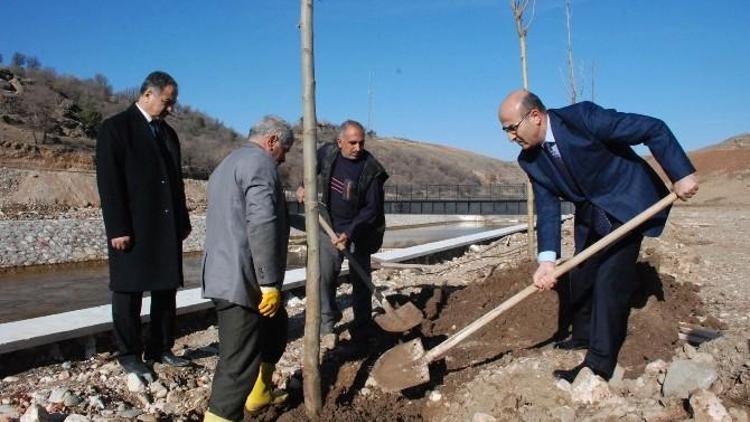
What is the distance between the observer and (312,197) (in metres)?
3.15

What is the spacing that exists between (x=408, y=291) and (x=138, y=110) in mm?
3773

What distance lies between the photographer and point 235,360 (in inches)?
118

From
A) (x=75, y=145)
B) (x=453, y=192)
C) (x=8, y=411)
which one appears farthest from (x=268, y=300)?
(x=453, y=192)

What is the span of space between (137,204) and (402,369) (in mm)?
1905

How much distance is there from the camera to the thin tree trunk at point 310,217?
3061 mm

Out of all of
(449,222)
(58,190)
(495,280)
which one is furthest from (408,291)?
(58,190)

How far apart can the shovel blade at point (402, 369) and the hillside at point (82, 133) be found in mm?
25795

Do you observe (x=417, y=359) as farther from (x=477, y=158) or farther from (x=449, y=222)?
(x=477, y=158)

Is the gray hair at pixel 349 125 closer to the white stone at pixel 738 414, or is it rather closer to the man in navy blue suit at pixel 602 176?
the man in navy blue suit at pixel 602 176

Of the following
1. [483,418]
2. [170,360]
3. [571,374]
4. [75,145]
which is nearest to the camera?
[483,418]

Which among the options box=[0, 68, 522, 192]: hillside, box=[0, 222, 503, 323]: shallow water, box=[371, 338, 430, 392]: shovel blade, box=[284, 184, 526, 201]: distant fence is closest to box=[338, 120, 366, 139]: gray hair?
box=[371, 338, 430, 392]: shovel blade

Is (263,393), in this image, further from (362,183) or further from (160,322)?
(362,183)

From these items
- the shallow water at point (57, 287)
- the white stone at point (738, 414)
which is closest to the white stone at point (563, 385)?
the white stone at point (738, 414)

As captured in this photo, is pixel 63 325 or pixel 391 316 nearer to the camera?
pixel 391 316
